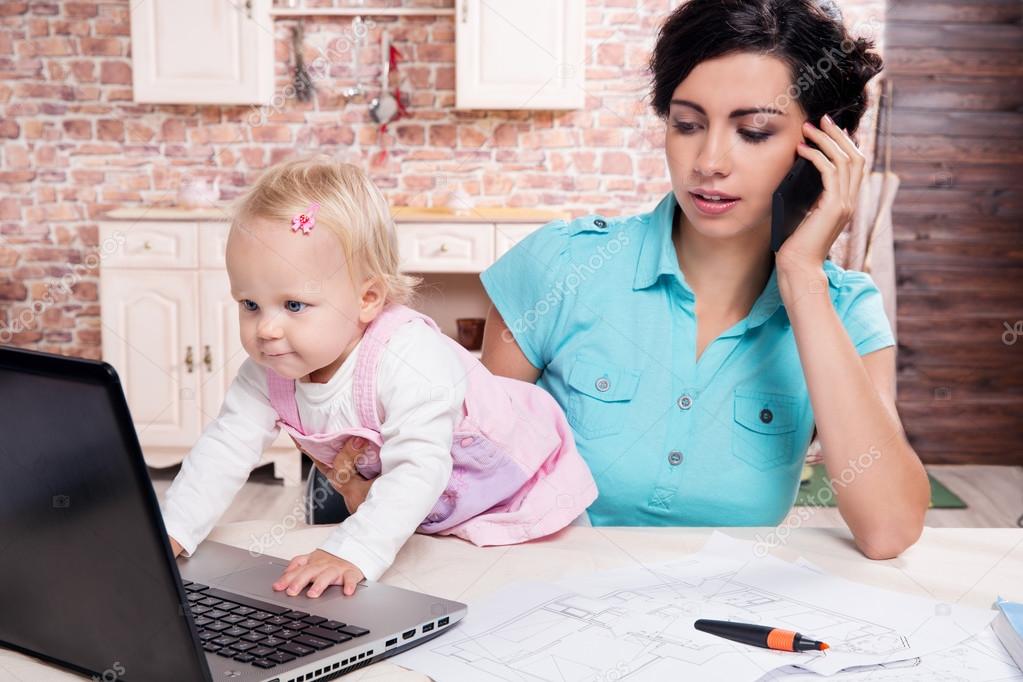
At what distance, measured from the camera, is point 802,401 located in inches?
56.0

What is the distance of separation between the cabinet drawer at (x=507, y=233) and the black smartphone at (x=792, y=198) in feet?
7.51

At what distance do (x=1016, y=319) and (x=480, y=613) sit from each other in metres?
3.84

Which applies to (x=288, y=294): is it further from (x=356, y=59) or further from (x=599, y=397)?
(x=356, y=59)

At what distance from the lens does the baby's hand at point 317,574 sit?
967mm

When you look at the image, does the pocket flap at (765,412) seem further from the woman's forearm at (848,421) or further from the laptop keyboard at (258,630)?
the laptop keyboard at (258,630)

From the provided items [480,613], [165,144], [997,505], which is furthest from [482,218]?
[480,613]

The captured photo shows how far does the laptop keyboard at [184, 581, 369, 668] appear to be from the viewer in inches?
32.5

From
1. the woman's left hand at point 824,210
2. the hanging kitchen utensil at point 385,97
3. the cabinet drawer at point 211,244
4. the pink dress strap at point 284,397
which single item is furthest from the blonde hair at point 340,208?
the hanging kitchen utensil at point 385,97

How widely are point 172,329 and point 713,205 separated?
111 inches

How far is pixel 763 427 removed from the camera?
1412 mm

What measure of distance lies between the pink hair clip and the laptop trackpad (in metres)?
0.38

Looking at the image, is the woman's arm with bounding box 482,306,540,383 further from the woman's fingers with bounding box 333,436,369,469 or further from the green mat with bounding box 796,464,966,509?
the green mat with bounding box 796,464,966,509

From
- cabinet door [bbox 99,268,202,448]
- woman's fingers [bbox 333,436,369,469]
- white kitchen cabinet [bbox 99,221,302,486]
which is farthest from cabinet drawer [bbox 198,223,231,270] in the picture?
woman's fingers [bbox 333,436,369,469]

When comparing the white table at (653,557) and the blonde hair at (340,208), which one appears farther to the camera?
the blonde hair at (340,208)
